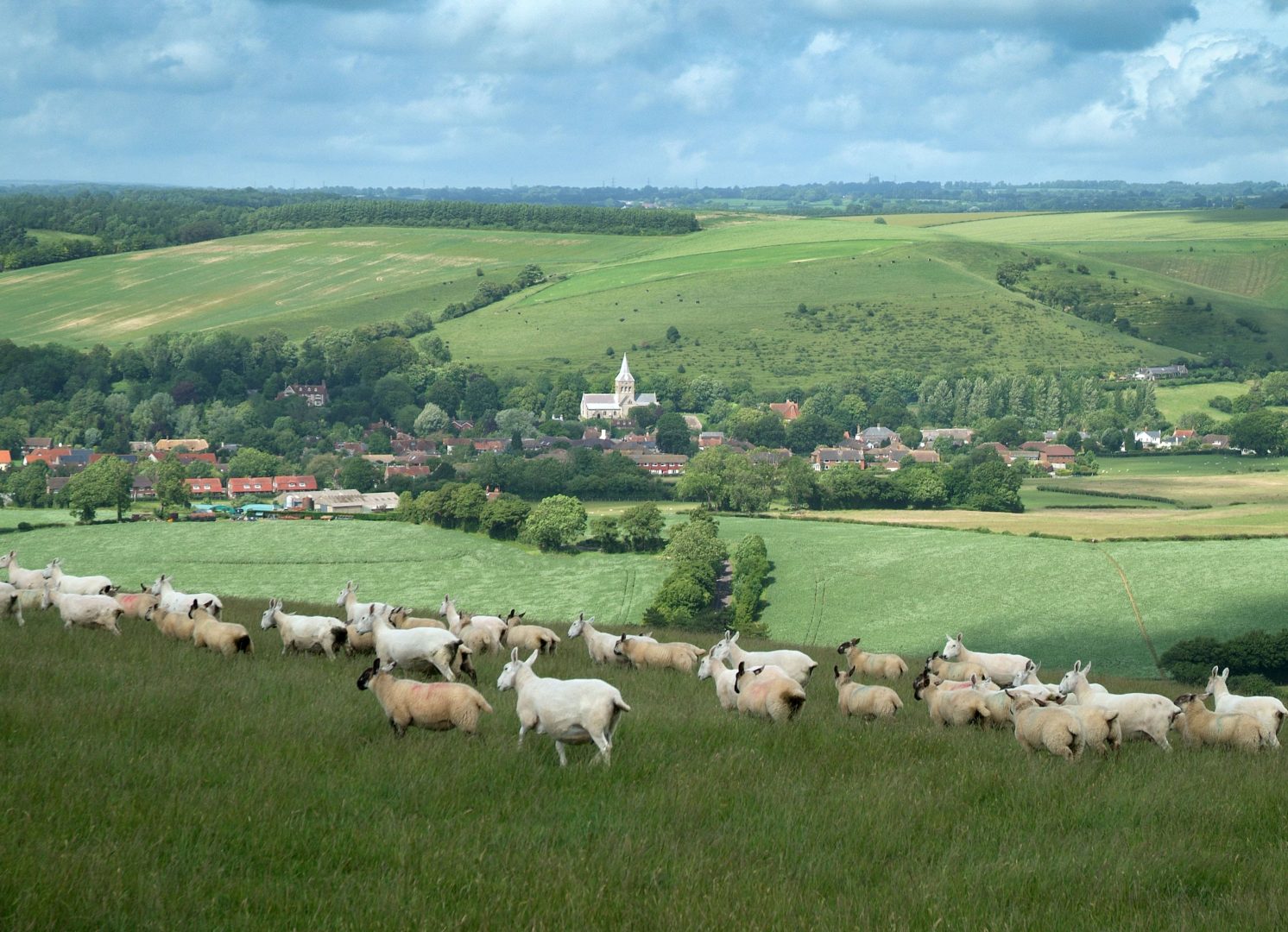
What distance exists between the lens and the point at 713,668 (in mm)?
16625

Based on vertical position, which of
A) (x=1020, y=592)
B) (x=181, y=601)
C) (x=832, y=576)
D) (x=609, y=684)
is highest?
(x=609, y=684)

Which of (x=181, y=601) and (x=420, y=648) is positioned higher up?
(x=420, y=648)

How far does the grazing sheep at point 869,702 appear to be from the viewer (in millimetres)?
15688

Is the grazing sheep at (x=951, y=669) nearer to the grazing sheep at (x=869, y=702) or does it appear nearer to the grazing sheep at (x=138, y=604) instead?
the grazing sheep at (x=869, y=702)

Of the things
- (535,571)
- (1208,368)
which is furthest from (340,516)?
(1208,368)

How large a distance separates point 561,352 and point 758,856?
174m

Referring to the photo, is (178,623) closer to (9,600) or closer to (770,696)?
(9,600)

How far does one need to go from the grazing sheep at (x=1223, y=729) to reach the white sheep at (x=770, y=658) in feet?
14.5

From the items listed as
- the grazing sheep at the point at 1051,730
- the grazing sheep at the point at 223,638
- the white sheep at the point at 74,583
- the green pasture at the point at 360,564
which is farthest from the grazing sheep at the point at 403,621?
the green pasture at the point at 360,564

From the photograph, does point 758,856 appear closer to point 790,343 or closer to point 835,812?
point 835,812

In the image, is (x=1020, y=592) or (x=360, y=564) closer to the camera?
(x=1020, y=592)

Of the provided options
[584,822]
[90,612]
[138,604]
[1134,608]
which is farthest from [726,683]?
[1134,608]

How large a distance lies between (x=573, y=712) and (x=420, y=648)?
15.3 ft

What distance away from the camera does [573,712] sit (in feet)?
40.5
